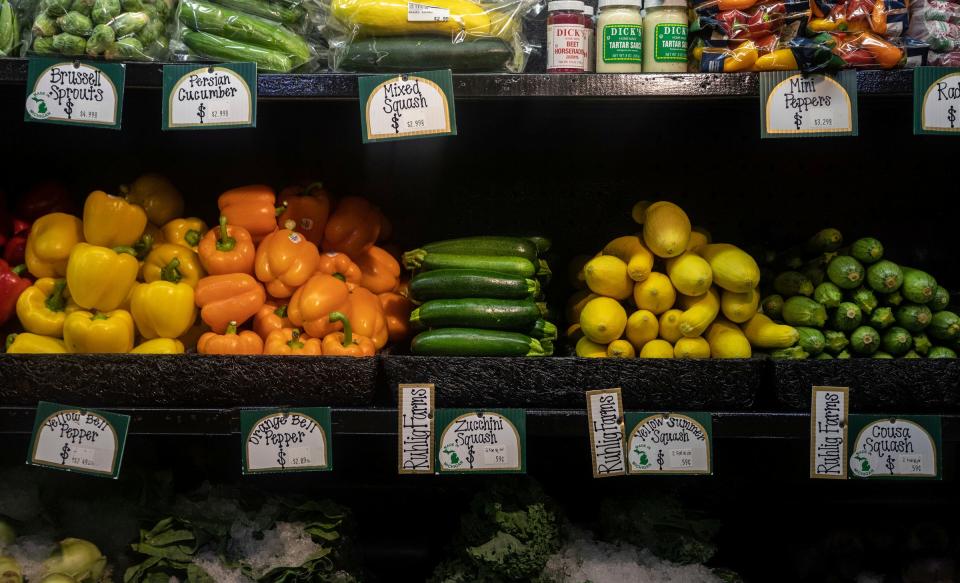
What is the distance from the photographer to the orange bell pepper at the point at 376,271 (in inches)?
67.4

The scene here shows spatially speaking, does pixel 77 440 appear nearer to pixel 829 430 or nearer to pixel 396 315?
pixel 396 315

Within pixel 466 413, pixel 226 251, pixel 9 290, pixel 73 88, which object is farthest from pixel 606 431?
pixel 9 290

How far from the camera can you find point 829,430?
1.34 m

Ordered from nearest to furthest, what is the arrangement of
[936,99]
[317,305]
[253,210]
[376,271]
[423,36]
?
[936,99] < [423,36] < [317,305] < [253,210] < [376,271]

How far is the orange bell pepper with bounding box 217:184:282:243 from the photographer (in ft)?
5.28

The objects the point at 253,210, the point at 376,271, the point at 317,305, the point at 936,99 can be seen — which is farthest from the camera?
the point at 376,271

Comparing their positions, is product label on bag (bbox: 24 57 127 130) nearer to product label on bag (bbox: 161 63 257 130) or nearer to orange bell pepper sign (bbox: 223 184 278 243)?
product label on bag (bbox: 161 63 257 130)

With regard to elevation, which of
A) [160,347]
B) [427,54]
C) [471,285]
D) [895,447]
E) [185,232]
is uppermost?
[427,54]

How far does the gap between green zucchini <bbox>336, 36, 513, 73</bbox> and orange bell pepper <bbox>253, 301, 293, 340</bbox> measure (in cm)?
51

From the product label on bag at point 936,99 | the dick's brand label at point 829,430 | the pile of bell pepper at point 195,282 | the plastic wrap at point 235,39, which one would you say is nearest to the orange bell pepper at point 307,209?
the pile of bell pepper at point 195,282

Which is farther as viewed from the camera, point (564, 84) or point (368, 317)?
point (368, 317)

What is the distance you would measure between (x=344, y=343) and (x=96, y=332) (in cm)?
46

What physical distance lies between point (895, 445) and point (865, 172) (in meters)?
0.74

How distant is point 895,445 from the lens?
1.36 metres
